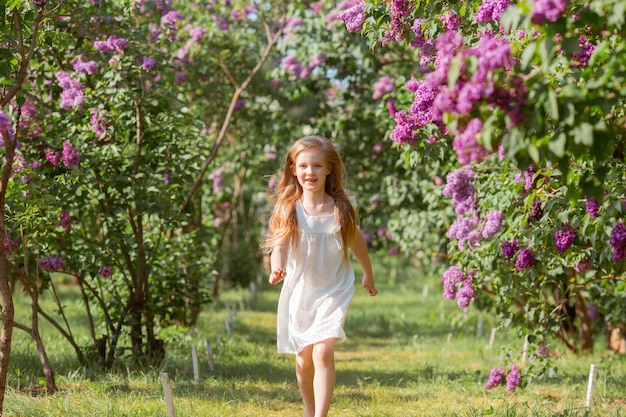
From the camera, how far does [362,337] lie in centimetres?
960

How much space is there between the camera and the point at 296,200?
4.53m

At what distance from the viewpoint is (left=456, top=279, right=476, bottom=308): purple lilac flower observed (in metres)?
5.23

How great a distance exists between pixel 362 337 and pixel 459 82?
7.31 m

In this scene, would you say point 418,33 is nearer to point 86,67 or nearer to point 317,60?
point 86,67

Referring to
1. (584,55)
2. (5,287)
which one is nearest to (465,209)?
(584,55)

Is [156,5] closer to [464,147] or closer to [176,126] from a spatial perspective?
[176,126]

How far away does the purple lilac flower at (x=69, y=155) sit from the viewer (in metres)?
5.44

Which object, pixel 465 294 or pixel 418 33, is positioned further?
pixel 465 294

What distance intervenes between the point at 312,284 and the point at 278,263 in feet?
0.69

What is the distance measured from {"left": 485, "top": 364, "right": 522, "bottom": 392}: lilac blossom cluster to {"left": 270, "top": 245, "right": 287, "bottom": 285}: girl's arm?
6.49 ft

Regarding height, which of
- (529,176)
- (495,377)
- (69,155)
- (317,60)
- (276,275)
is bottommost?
(495,377)

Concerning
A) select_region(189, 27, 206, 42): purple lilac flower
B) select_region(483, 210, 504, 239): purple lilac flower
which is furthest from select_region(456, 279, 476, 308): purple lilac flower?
select_region(189, 27, 206, 42): purple lilac flower

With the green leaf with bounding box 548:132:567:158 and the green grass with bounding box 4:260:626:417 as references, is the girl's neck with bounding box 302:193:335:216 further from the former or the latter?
the green leaf with bounding box 548:132:567:158

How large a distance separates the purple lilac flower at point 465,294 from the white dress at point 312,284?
3.64ft
